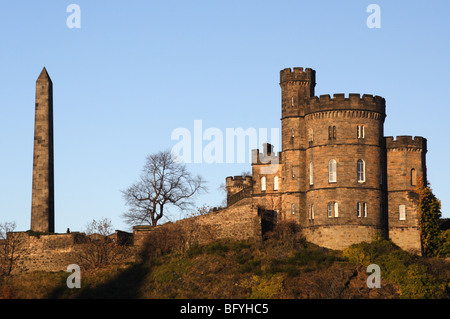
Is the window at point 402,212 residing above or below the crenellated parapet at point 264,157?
below

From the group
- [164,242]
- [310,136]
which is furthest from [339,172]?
[164,242]

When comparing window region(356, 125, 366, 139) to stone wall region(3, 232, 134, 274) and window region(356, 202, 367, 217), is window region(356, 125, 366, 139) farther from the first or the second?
stone wall region(3, 232, 134, 274)

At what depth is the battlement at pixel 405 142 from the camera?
91.9 meters

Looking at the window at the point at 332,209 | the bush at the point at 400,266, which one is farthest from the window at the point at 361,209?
the bush at the point at 400,266

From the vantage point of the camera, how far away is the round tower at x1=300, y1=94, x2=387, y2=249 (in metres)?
88.4

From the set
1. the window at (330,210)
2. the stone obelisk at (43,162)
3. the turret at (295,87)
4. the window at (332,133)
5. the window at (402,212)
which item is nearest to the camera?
the window at (330,210)

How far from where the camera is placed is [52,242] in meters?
91.4

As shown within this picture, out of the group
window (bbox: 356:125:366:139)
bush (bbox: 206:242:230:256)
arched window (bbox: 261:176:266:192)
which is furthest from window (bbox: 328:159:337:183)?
bush (bbox: 206:242:230:256)

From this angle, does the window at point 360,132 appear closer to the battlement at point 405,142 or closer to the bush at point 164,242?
the battlement at point 405,142

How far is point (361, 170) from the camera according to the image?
89438 mm

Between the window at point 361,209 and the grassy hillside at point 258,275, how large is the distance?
2.48 metres

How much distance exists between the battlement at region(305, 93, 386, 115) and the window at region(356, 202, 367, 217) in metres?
7.98
